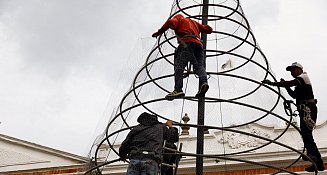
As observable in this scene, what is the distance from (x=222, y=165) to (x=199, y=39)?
27.7 ft

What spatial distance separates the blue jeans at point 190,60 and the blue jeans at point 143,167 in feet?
3.24

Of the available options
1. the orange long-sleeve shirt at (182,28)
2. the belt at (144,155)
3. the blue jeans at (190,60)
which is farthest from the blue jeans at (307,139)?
the belt at (144,155)

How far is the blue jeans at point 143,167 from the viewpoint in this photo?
18.0 feet

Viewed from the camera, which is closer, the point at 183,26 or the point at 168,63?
the point at 183,26

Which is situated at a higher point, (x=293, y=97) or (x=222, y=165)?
(x=222, y=165)

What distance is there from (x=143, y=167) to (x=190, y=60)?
1.45m

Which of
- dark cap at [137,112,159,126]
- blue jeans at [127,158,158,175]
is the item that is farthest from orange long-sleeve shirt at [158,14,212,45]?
blue jeans at [127,158,158,175]

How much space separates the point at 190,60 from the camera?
6.14 meters

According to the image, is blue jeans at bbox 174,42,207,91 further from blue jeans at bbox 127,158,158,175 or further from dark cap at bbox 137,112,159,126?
blue jeans at bbox 127,158,158,175

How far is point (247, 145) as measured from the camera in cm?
1327

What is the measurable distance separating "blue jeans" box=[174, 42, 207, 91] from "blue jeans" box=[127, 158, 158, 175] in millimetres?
987

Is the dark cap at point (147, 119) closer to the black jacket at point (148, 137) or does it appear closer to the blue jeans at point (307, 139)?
the black jacket at point (148, 137)

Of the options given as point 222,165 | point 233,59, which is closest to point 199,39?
point 233,59

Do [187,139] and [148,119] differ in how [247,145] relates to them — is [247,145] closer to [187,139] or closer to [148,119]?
[187,139]
